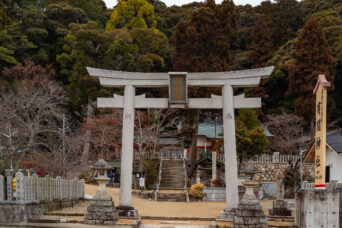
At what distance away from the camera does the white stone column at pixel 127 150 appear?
1678cm

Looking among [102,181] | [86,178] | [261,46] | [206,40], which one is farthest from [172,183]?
[261,46]

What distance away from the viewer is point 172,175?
114 feet

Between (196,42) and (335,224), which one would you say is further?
(196,42)

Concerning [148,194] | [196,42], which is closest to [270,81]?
[196,42]

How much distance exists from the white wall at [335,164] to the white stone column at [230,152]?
10.6 meters

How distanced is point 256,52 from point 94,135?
1937 cm

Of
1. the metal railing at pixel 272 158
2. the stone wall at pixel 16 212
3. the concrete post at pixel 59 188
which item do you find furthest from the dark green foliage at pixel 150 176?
the stone wall at pixel 16 212

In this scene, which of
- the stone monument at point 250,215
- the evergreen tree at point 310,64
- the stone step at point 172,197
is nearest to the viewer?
the stone monument at point 250,215

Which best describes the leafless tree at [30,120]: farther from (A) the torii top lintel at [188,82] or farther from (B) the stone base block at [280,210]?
(B) the stone base block at [280,210]

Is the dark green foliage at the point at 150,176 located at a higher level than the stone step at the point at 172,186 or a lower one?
higher

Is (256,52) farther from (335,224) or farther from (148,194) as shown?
(335,224)

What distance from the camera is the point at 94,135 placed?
37.2 m

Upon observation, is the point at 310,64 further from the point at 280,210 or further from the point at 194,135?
the point at 280,210

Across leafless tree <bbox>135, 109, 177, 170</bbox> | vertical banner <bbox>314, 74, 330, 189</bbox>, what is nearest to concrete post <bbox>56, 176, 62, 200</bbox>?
vertical banner <bbox>314, 74, 330, 189</bbox>
